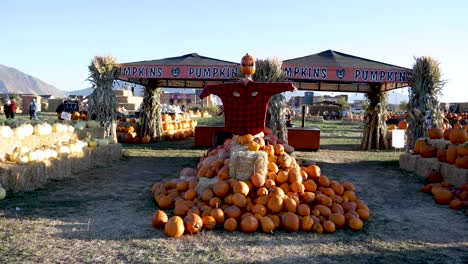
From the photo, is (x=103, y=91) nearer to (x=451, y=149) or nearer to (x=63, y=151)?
(x=63, y=151)

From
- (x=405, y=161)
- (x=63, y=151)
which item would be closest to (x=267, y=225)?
(x=63, y=151)

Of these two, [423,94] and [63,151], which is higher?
[423,94]

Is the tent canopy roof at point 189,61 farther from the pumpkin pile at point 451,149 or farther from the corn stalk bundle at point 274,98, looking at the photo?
the pumpkin pile at point 451,149

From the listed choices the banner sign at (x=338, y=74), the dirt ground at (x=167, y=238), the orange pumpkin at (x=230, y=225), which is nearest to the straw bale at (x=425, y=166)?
the dirt ground at (x=167, y=238)

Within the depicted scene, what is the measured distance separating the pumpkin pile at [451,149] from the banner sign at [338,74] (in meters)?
2.89

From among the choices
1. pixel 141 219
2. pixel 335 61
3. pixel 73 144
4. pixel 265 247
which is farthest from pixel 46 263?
pixel 335 61

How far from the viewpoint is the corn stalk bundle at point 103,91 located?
14.3 metres

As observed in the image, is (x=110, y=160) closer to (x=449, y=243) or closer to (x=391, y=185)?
(x=391, y=185)

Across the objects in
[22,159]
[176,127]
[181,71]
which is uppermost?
[181,71]

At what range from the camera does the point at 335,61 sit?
1435 cm

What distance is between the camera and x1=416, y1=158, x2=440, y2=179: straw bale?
396 inches

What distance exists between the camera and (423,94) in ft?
45.6

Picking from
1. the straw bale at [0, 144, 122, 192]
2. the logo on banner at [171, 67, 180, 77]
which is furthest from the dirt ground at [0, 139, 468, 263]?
the logo on banner at [171, 67, 180, 77]

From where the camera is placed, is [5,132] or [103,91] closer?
[5,132]
